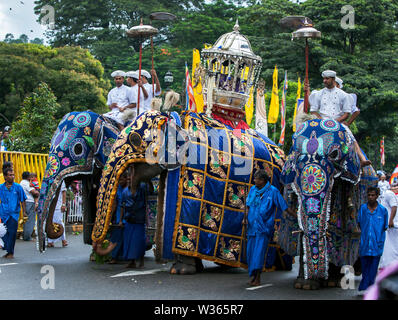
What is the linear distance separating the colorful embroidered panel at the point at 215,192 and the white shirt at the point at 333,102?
3.93 feet

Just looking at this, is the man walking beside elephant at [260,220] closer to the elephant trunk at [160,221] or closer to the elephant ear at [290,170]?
the elephant ear at [290,170]

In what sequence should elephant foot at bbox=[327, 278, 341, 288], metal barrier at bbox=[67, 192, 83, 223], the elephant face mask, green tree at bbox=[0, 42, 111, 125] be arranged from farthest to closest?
green tree at bbox=[0, 42, 111, 125], metal barrier at bbox=[67, 192, 83, 223], elephant foot at bbox=[327, 278, 341, 288], the elephant face mask

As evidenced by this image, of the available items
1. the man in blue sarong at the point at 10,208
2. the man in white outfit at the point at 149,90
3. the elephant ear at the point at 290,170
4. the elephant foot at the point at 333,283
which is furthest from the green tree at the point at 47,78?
the elephant foot at the point at 333,283

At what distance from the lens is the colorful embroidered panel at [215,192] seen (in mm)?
9398

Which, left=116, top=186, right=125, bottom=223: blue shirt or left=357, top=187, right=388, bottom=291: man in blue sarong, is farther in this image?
left=116, top=186, right=125, bottom=223: blue shirt

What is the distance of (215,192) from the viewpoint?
9.66 meters

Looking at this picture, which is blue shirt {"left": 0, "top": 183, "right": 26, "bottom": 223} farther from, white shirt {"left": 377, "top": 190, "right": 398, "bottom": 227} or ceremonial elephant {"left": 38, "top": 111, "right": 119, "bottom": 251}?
white shirt {"left": 377, "top": 190, "right": 398, "bottom": 227}

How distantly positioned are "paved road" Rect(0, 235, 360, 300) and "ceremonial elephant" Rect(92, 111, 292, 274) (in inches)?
15.8

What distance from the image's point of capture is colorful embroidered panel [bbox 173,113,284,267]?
9.40 metres

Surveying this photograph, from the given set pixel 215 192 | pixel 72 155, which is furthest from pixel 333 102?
pixel 72 155

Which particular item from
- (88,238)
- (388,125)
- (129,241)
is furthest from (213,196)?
(388,125)

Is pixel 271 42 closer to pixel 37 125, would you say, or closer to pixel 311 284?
pixel 37 125

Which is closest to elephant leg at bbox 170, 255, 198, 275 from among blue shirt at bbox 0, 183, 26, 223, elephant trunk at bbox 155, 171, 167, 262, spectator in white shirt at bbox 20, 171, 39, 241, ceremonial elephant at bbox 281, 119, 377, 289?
elephant trunk at bbox 155, 171, 167, 262

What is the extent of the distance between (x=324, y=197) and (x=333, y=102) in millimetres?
1995
